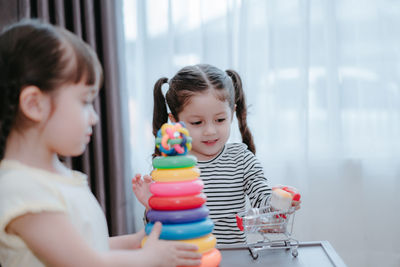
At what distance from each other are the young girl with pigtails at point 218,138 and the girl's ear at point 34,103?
2.17 ft

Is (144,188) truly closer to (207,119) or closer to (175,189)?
(175,189)

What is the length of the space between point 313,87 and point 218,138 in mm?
992

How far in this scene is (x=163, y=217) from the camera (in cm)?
83

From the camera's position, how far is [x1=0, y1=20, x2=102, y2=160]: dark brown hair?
762mm

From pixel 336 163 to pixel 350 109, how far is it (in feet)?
0.99

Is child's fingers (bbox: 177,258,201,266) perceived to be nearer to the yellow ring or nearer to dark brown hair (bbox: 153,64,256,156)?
the yellow ring

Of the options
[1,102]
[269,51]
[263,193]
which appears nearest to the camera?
[1,102]

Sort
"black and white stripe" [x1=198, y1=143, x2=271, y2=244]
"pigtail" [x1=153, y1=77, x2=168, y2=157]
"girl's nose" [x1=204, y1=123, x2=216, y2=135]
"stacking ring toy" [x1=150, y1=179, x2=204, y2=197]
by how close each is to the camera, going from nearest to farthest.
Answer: "stacking ring toy" [x1=150, y1=179, x2=204, y2=197], "girl's nose" [x1=204, y1=123, x2=216, y2=135], "black and white stripe" [x1=198, y1=143, x2=271, y2=244], "pigtail" [x1=153, y1=77, x2=168, y2=157]

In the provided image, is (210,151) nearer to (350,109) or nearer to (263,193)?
(263,193)

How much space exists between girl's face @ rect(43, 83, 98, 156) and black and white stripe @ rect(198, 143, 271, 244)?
779 millimetres

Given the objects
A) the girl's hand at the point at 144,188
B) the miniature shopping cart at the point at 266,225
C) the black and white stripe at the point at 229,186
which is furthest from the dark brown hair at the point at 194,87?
the miniature shopping cart at the point at 266,225

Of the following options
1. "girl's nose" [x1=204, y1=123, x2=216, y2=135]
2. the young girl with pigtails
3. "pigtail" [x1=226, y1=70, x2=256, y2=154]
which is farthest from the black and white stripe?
"girl's nose" [x1=204, y1=123, x2=216, y2=135]

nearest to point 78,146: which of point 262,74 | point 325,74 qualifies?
point 262,74

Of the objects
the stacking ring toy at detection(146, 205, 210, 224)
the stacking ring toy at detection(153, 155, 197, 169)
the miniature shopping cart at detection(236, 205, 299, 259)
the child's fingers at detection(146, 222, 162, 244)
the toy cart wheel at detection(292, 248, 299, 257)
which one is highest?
the stacking ring toy at detection(153, 155, 197, 169)
